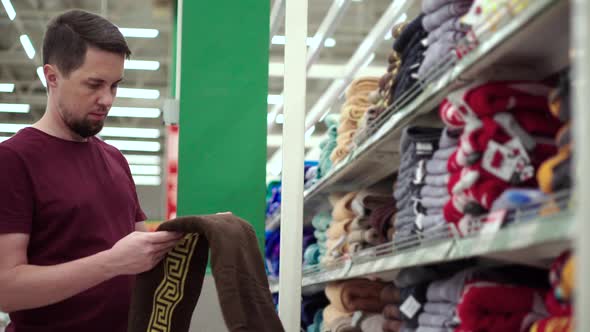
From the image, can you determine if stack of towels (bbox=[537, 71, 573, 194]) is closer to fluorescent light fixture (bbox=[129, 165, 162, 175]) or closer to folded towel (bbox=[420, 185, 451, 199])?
folded towel (bbox=[420, 185, 451, 199])

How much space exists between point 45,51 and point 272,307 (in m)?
1.18

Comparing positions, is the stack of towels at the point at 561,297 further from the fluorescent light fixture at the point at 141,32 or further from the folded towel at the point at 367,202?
the fluorescent light fixture at the point at 141,32

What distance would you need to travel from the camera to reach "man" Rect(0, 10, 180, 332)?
250 centimetres

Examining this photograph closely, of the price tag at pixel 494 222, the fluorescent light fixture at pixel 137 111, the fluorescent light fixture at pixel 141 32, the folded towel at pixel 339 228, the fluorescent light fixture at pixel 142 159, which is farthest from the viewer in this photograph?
the fluorescent light fixture at pixel 142 159

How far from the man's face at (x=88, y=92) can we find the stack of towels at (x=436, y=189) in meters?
1.07

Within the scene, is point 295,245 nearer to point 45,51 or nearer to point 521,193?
point 45,51

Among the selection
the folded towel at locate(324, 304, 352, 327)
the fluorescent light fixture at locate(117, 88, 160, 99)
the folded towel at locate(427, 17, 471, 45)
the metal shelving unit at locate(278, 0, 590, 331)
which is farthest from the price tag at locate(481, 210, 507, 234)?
the fluorescent light fixture at locate(117, 88, 160, 99)

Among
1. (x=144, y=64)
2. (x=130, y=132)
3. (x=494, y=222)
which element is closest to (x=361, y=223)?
(x=494, y=222)

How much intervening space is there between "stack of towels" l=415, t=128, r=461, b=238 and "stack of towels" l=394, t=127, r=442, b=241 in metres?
0.03

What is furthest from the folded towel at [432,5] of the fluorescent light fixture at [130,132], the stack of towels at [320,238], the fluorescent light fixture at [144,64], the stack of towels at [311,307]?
the fluorescent light fixture at [130,132]

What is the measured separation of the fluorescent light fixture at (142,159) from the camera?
20.3 m

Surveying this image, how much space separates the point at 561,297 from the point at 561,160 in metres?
0.25

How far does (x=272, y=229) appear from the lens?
5668 millimetres

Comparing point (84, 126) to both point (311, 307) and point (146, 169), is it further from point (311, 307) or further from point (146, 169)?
point (146, 169)
